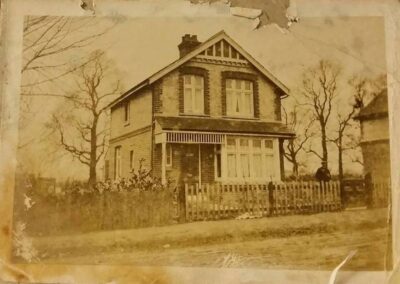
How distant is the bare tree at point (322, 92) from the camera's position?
249 centimetres

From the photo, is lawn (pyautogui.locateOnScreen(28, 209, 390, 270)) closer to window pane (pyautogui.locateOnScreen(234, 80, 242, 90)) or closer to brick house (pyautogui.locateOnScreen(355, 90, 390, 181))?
brick house (pyautogui.locateOnScreen(355, 90, 390, 181))

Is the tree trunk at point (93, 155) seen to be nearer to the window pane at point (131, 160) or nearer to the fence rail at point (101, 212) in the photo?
the fence rail at point (101, 212)

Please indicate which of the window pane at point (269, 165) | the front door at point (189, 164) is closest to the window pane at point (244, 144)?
the window pane at point (269, 165)

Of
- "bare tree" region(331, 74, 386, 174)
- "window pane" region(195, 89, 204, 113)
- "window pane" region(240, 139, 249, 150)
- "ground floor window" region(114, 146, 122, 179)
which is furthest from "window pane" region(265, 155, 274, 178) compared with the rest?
"ground floor window" region(114, 146, 122, 179)

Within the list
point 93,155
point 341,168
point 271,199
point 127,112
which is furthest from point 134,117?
point 341,168

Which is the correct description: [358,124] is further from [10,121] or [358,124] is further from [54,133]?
[10,121]

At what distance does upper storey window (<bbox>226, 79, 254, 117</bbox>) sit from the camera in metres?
2.55

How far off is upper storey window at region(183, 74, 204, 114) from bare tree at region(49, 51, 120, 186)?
1.25 feet

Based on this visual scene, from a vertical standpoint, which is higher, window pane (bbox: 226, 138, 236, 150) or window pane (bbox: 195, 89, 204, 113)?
window pane (bbox: 195, 89, 204, 113)

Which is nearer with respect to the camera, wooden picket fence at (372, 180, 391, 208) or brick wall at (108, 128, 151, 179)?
wooden picket fence at (372, 180, 391, 208)

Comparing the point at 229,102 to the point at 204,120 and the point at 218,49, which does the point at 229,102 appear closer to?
the point at 204,120

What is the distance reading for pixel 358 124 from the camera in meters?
2.47

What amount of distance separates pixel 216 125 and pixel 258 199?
450mm

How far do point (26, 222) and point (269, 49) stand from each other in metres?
1.58
